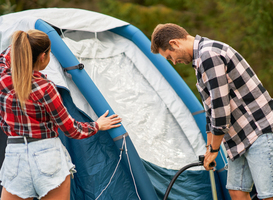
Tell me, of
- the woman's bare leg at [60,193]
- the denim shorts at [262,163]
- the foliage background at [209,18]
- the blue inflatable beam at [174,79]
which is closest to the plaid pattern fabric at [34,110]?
the woman's bare leg at [60,193]

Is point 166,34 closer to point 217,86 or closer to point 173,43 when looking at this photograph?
point 173,43

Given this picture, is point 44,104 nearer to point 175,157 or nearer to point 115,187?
point 115,187

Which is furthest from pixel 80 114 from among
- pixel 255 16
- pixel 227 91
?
pixel 255 16

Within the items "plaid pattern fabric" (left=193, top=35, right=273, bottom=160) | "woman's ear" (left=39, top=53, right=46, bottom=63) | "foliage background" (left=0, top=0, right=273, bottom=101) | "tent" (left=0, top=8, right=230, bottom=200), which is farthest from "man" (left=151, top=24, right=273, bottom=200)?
"foliage background" (left=0, top=0, right=273, bottom=101)

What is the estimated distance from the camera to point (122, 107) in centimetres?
255

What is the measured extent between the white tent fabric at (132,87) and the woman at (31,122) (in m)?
1.04

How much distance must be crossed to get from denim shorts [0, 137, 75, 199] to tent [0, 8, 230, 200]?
0.72m

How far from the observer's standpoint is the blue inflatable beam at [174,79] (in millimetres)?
2466

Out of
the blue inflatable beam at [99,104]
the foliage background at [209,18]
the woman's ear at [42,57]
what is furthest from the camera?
the foliage background at [209,18]

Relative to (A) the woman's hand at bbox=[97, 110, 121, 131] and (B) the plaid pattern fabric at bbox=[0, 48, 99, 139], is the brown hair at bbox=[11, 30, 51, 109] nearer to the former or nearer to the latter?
(B) the plaid pattern fabric at bbox=[0, 48, 99, 139]

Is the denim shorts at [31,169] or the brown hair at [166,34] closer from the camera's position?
the denim shorts at [31,169]

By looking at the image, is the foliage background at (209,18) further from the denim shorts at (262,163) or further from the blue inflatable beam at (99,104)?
the denim shorts at (262,163)

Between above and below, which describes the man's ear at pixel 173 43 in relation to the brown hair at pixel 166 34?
below

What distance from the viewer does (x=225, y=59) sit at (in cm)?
146
